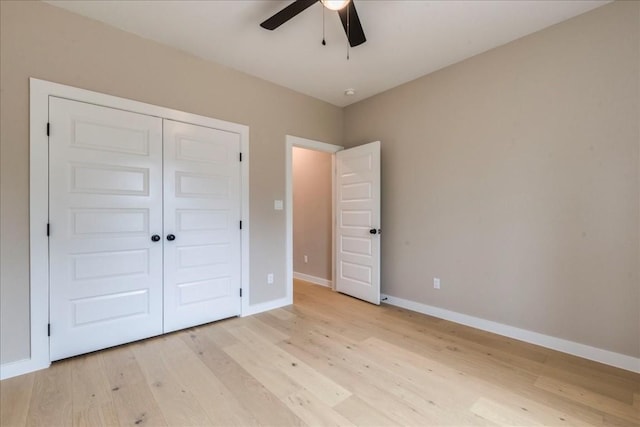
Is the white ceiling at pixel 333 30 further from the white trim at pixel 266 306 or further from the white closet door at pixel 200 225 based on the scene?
the white trim at pixel 266 306

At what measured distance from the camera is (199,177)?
2848 millimetres

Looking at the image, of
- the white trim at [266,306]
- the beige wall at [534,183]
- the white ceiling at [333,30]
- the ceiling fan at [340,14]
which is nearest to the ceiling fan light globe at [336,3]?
the ceiling fan at [340,14]

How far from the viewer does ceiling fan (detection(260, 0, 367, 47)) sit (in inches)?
69.9

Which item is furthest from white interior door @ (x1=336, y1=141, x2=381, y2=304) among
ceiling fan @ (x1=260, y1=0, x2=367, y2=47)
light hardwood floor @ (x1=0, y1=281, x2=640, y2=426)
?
ceiling fan @ (x1=260, y1=0, x2=367, y2=47)

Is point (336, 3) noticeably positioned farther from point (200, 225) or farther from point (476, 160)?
point (200, 225)

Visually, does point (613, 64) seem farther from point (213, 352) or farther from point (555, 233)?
point (213, 352)

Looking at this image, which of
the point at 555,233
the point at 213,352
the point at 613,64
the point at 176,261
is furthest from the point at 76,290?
the point at 613,64

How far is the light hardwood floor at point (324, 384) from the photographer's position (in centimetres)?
160

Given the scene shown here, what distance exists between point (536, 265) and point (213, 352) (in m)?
2.83

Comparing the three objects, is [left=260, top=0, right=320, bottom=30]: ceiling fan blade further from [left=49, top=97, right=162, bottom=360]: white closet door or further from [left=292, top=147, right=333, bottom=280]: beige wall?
[left=292, top=147, right=333, bottom=280]: beige wall

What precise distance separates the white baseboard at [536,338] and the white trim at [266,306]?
1404 mm

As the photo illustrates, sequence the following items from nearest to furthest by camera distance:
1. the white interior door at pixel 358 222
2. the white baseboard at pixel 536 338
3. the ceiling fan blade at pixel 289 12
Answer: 1. the ceiling fan blade at pixel 289 12
2. the white baseboard at pixel 536 338
3. the white interior door at pixel 358 222

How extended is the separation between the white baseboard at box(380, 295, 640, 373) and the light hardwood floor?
0.09m

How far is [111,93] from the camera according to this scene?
2385 mm
